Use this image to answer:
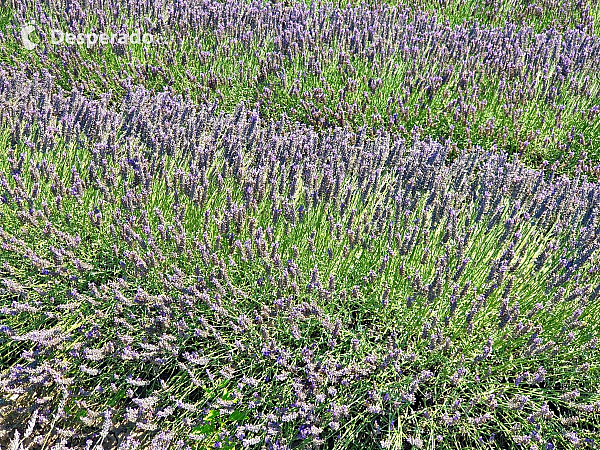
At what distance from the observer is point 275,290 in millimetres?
2553

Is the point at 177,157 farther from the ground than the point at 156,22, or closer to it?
closer to it

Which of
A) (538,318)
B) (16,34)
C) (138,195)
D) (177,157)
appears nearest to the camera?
(538,318)

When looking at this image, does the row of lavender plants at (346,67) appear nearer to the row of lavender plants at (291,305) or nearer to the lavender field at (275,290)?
the lavender field at (275,290)

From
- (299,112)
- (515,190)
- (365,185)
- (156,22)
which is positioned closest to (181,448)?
(365,185)

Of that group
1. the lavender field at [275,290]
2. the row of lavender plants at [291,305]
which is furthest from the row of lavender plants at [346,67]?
the row of lavender plants at [291,305]

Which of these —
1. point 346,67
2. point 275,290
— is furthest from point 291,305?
point 346,67

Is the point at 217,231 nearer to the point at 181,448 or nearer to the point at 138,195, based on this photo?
the point at 138,195

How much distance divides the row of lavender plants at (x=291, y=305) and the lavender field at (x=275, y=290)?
2cm

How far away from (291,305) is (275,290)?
0.74ft

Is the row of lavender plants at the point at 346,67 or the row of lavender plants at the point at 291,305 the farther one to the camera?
the row of lavender plants at the point at 346,67

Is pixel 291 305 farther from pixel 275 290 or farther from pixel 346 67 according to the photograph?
pixel 346 67

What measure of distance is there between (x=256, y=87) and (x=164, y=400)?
3.18 meters

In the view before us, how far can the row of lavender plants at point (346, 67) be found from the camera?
4387 mm

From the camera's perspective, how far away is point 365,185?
114 inches
